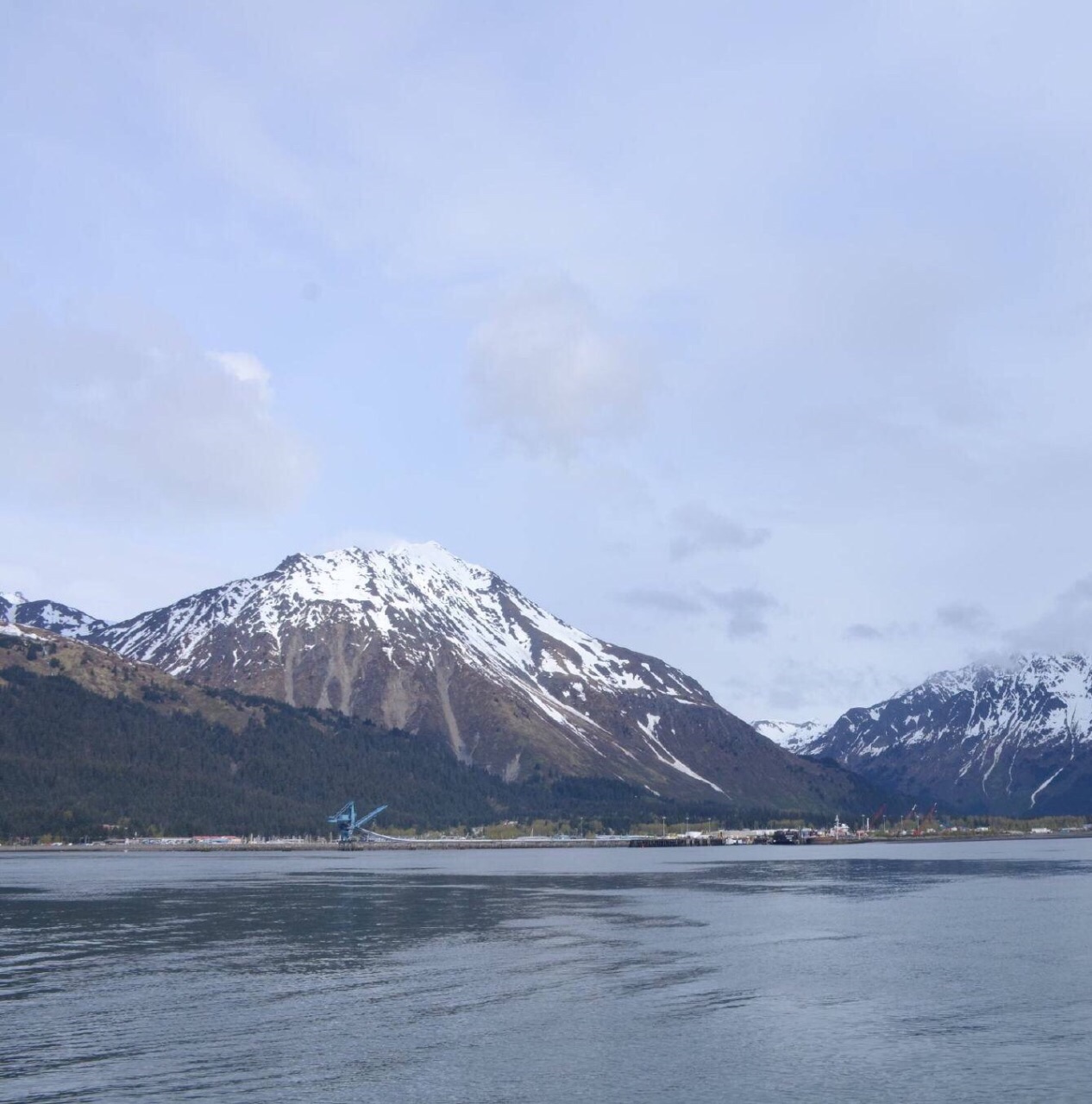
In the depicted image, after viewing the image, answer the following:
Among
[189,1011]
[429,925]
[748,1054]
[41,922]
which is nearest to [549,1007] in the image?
[748,1054]

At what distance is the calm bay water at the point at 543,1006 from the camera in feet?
201

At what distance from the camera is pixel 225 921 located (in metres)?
133

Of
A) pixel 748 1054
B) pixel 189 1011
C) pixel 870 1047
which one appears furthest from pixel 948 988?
pixel 189 1011

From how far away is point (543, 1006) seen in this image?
266ft

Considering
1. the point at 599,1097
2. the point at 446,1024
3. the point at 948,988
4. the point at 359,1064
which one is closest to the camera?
the point at 599,1097

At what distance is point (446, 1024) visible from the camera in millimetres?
74938

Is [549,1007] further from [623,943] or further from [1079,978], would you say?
[1079,978]

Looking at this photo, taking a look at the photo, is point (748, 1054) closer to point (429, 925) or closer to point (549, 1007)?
point (549, 1007)

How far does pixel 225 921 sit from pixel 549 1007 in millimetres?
63154

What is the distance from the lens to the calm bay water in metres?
61.4

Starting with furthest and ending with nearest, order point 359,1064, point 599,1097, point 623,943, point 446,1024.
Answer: point 623,943 → point 446,1024 → point 359,1064 → point 599,1097

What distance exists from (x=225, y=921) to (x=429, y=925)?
71.6ft

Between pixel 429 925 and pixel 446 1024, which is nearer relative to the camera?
pixel 446 1024

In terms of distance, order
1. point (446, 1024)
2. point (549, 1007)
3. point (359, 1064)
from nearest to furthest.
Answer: point (359, 1064), point (446, 1024), point (549, 1007)
